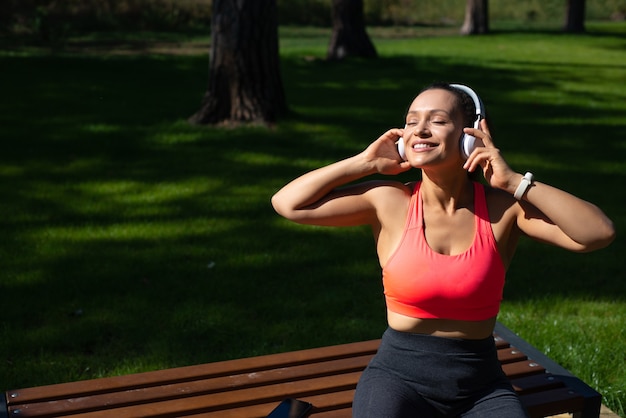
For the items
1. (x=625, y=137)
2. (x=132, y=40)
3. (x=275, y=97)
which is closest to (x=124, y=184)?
(x=275, y=97)

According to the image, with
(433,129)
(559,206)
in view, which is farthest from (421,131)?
(559,206)

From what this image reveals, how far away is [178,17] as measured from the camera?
27.1 metres

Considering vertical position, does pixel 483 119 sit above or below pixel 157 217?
above

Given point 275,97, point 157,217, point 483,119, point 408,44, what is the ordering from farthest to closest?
point 408,44 < point 275,97 < point 157,217 < point 483,119

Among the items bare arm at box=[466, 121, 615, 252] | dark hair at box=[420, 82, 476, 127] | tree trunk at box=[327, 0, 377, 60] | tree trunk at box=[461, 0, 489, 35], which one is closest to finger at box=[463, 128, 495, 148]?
bare arm at box=[466, 121, 615, 252]

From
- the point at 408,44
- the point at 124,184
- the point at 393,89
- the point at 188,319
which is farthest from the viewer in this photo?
the point at 408,44

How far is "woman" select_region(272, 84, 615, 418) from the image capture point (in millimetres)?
3008

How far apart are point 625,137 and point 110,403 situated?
8896 mm

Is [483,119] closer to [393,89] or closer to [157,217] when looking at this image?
[157,217]

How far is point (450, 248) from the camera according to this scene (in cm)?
311

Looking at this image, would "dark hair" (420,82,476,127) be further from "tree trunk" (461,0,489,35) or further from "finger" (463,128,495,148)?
"tree trunk" (461,0,489,35)

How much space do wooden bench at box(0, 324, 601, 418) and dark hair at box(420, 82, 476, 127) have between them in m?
1.11

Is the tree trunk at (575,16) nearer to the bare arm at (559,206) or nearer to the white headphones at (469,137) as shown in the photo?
the white headphones at (469,137)

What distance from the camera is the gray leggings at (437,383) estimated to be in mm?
2994
